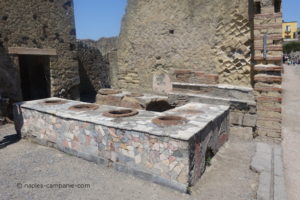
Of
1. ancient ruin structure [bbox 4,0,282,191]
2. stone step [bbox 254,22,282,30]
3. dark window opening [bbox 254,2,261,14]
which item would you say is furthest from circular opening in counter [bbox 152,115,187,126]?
dark window opening [bbox 254,2,261,14]

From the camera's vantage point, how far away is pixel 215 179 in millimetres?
3133

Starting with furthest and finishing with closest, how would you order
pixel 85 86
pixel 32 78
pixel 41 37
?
1. pixel 85 86
2. pixel 32 78
3. pixel 41 37

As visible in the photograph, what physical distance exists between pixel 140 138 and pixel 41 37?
5.70 meters

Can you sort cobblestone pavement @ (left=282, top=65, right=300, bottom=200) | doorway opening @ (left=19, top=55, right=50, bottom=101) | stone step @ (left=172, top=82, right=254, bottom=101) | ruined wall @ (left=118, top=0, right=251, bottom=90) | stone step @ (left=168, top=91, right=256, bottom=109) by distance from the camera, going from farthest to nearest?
doorway opening @ (left=19, top=55, right=50, bottom=101), ruined wall @ (left=118, top=0, right=251, bottom=90), stone step @ (left=172, top=82, right=254, bottom=101), stone step @ (left=168, top=91, right=256, bottom=109), cobblestone pavement @ (left=282, top=65, right=300, bottom=200)

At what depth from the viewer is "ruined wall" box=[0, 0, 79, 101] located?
6.25 m

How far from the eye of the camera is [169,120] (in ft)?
11.3

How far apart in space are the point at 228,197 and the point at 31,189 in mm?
2462

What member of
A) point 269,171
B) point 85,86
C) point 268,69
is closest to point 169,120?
point 269,171

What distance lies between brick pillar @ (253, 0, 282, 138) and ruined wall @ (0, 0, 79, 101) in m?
5.93

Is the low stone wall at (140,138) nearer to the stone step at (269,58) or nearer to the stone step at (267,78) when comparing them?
the stone step at (267,78)

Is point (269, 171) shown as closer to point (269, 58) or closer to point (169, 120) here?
point (169, 120)

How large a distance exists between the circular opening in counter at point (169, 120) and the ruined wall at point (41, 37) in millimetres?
4928

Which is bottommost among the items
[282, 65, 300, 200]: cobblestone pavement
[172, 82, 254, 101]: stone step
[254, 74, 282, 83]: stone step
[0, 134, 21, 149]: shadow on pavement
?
[282, 65, 300, 200]: cobblestone pavement

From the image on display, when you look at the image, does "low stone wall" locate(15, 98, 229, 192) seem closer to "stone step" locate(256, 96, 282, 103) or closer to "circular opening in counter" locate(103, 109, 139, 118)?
"circular opening in counter" locate(103, 109, 139, 118)
